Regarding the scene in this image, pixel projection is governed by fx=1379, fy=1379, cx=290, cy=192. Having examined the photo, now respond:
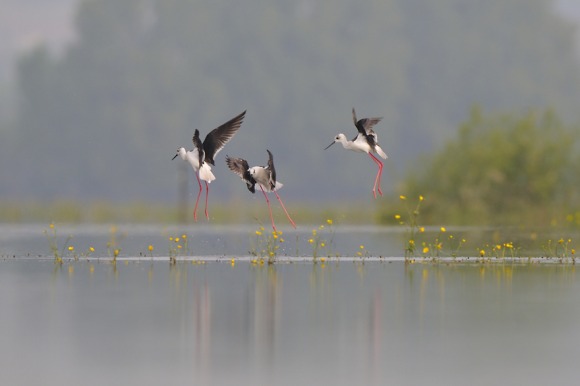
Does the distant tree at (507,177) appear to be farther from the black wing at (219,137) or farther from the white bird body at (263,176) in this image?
the white bird body at (263,176)

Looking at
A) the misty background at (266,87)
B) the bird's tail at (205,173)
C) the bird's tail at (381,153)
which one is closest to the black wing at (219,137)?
the bird's tail at (205,173)

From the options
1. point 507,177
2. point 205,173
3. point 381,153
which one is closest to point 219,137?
point 205,173

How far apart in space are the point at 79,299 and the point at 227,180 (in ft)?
212

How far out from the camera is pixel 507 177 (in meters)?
35.7

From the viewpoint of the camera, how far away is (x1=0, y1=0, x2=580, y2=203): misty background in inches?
3086

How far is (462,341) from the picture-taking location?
984 centimetres

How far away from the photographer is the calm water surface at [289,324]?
8.52 m

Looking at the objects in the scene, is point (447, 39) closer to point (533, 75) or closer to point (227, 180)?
point (533, 75)

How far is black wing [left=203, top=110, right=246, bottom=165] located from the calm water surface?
8.49ft

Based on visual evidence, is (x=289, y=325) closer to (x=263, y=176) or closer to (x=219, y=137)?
(x=263, y=176)

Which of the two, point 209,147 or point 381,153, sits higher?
point 209,147

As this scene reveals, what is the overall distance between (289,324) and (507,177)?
25.6 metres

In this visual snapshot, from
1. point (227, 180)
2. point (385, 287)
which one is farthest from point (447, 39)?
point (385, 287)

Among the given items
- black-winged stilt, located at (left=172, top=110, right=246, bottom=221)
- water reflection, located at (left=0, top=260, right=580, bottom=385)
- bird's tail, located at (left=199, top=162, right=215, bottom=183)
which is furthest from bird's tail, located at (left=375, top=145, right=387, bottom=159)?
water reflection, located at (left=0, top=260, right=580, bottom=385)
